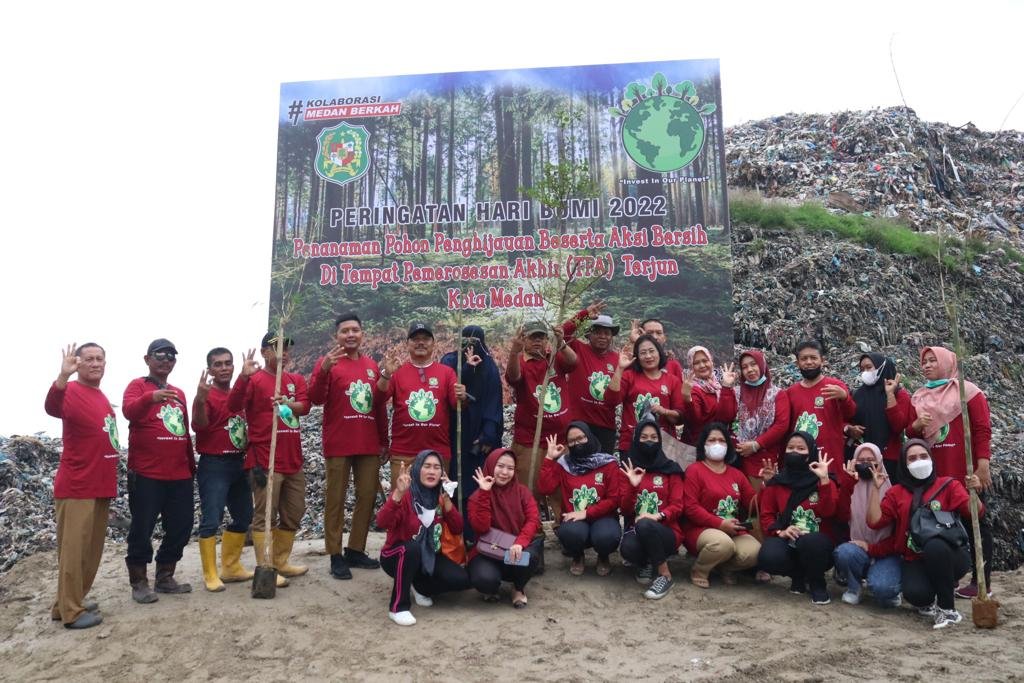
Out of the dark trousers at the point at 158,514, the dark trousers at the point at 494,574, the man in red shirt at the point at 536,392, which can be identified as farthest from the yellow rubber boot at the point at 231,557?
the man in red shirt at the point at 536,392

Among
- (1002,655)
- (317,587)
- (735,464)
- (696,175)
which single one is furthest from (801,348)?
(696,175)

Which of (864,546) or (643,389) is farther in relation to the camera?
Answer: (643,389)

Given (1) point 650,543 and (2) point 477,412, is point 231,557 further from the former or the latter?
(1) point 650,543

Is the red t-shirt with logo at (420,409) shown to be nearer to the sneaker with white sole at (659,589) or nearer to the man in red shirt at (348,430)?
the man in red shirt at (348,430)

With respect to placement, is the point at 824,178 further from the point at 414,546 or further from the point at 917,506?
the point at 414,546

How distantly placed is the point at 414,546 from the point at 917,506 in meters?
3.25

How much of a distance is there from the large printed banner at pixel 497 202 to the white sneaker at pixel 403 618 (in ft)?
17.9

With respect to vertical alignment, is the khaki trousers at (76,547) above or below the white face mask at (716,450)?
below

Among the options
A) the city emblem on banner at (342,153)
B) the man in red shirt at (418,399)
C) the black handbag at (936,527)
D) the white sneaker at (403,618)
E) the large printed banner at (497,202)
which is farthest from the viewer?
the city emblem on banner at (342,153)

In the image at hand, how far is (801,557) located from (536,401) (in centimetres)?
224

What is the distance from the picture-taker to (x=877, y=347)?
10.8m

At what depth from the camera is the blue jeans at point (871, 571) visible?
5254mm

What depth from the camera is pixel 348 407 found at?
19.7 ft

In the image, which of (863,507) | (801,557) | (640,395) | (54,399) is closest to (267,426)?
(54,399)
